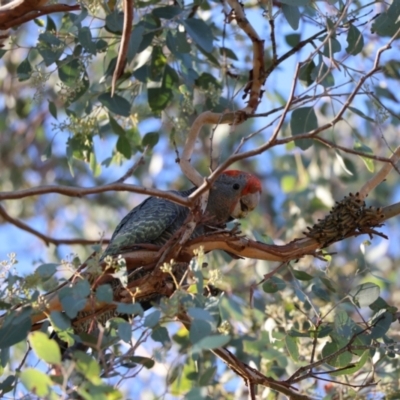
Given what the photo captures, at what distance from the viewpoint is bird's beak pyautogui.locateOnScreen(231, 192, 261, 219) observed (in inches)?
180

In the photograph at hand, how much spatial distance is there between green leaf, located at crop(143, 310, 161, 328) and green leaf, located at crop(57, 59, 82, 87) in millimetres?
1551

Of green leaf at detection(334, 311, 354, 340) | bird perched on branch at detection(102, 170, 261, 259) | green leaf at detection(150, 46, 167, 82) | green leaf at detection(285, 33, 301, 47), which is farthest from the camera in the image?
green leaf at detection(285, 33, 301, 47)

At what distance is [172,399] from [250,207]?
1.48 metres

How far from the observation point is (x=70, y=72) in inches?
139

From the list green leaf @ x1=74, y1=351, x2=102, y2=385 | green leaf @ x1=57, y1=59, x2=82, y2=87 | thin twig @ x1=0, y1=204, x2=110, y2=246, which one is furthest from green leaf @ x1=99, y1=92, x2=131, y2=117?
green leaf @ x1=74, y1=351, x2=102, y2=385

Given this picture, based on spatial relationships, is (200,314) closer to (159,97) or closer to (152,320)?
(152,320)

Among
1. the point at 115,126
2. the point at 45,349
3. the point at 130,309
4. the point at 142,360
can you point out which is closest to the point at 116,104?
the point at 115,126

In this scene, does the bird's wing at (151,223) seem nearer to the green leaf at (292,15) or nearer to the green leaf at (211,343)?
the green leaf at (292,15)

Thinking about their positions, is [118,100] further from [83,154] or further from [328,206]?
[328,206]

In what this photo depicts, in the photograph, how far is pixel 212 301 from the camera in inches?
97.3

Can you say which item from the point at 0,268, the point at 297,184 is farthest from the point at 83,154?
the point at 297,184

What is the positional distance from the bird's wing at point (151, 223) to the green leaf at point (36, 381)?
1510 mm

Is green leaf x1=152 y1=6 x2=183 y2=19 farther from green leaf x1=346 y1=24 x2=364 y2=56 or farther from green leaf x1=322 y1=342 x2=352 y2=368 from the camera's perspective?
green leaf x1=322 y1=342 x2=352 y2=368

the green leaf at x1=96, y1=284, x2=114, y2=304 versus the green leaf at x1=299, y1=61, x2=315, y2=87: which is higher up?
the green leaf at x1=299, y1=61, x2=315, y2=87
